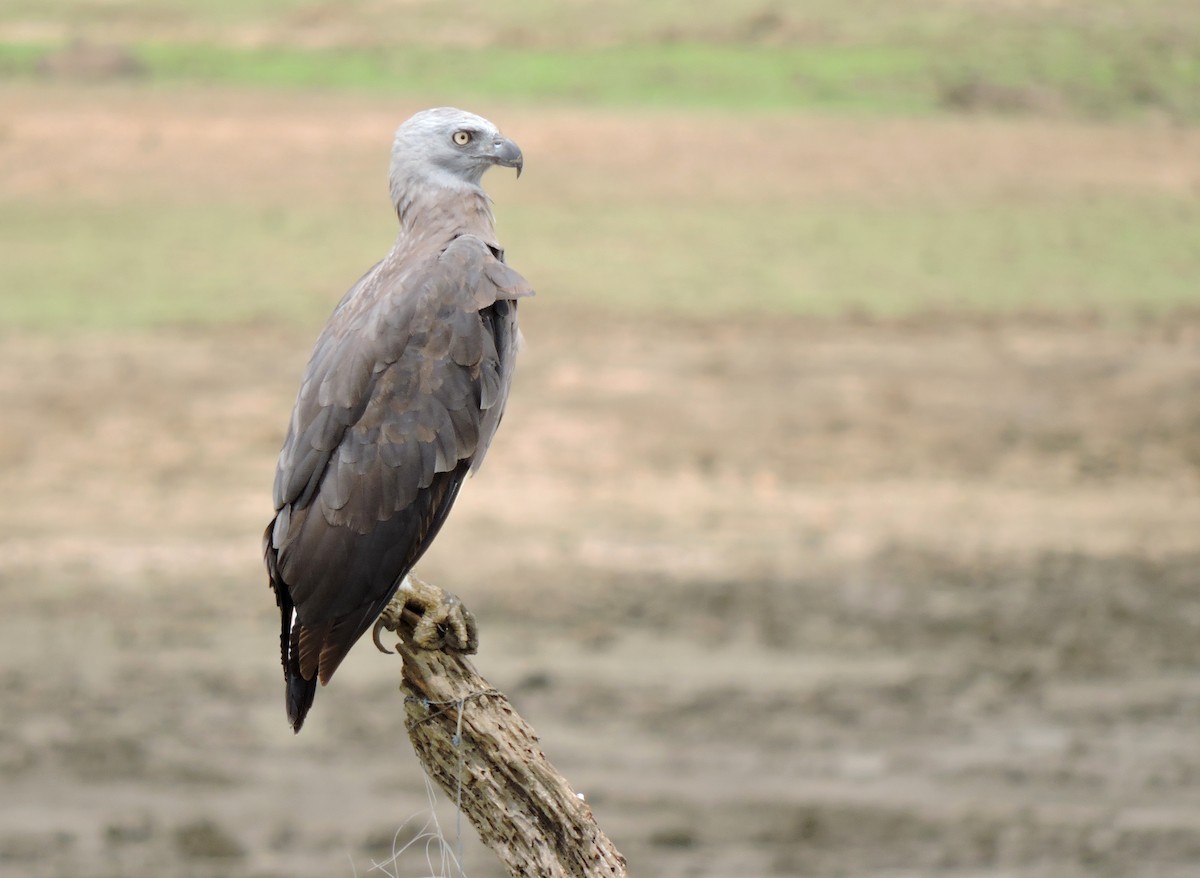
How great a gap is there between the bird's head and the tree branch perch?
107 centimetres

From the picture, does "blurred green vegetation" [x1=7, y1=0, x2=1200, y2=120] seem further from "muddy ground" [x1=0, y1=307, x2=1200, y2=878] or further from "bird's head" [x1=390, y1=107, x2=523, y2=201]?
"bird's head" [x1=390, y1=107, x2=523, y2=201]

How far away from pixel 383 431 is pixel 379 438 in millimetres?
17

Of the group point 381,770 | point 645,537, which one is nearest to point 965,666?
point 645,537

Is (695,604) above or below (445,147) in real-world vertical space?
above

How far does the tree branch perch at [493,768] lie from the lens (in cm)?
354

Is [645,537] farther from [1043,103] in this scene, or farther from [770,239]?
[1043,103]

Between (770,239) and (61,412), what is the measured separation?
19.2 feet

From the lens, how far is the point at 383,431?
12.8 feet

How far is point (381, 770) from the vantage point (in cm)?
693

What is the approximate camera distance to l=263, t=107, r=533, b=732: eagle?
376cm

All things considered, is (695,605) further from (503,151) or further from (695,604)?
(503,151)

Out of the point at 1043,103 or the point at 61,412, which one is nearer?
the point at 61,412

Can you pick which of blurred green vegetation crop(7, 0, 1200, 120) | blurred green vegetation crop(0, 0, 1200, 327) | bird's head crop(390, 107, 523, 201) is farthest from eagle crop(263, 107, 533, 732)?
blurred green vegetation crop(7, 0, 1200, 120)

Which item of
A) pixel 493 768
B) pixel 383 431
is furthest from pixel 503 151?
pixel 493 768
